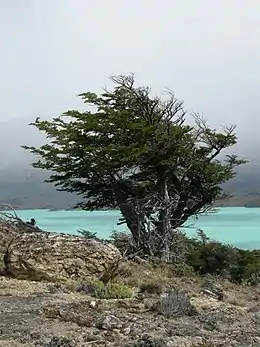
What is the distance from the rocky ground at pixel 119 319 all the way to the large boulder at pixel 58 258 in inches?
18.5

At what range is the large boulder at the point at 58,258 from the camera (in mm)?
12250

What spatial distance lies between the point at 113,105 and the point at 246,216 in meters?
34.3

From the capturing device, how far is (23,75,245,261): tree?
20.8m

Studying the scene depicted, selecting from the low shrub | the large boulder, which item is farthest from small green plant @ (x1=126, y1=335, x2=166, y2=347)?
the large boulder

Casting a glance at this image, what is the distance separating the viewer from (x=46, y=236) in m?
13.2

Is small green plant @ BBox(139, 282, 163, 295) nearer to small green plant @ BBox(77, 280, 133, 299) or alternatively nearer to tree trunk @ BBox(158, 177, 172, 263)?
small green plant @ BBox(77, 280, 133, 299)

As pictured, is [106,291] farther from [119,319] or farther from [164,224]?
[164,224]

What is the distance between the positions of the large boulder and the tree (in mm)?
7413

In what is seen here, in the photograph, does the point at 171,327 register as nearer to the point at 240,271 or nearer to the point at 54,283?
the point at 54,283

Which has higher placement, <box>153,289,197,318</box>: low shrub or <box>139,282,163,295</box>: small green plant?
<box>139,282,163,295</box>: small green plant

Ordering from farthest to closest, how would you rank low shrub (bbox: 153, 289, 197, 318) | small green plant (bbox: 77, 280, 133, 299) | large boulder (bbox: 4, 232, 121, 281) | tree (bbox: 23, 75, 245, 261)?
tree (bbox: 23, 75, 245, 261)
large boulder (bbox: 4, 232, 121, 281)
small green plant (bbox: 77, 280, 133, 299)
low shrub (bbox: 153, 289, 197, 318)

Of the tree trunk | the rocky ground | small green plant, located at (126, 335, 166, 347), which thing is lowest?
small green plant, located at (126, 335, 166, 347)

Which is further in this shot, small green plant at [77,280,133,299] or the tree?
the tree

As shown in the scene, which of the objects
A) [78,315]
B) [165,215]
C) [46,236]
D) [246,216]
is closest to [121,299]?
[78,315]
